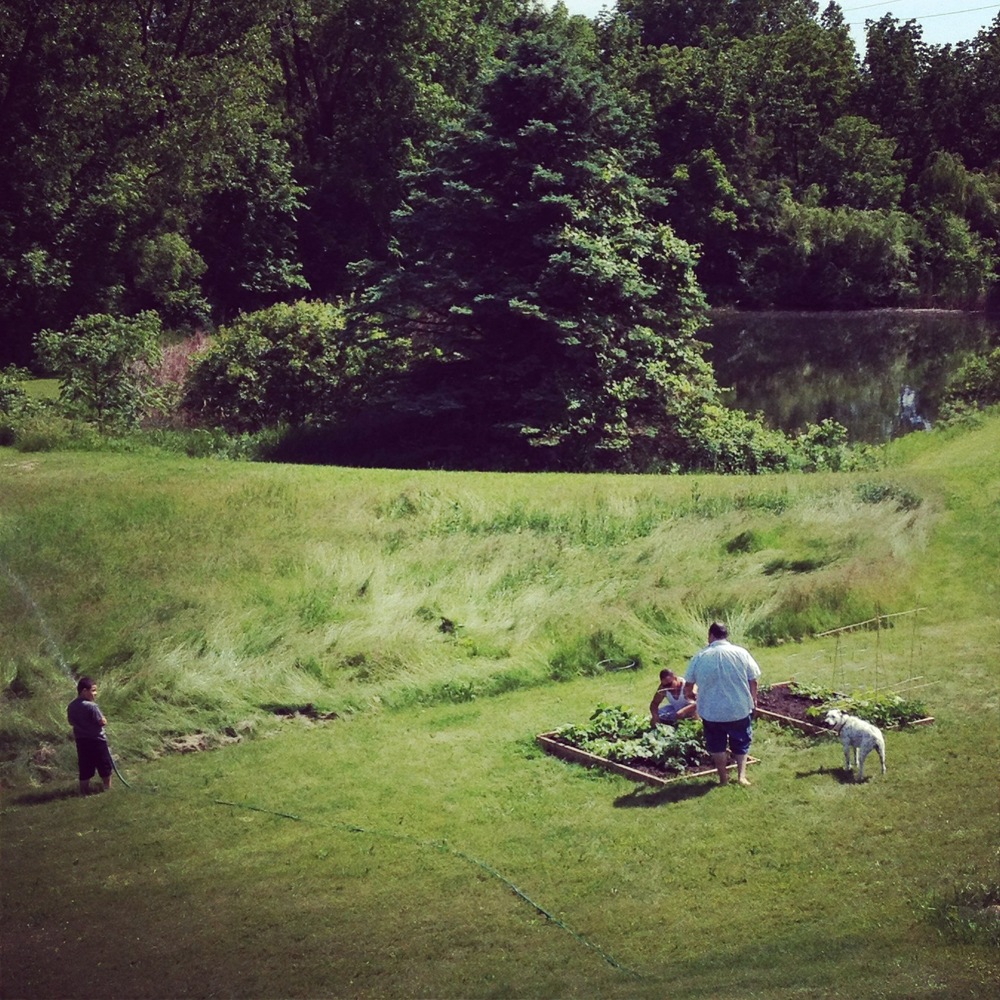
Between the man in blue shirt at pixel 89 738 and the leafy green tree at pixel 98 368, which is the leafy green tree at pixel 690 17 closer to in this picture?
the leafy green tree at pixel 98 368

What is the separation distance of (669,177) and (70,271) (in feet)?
130

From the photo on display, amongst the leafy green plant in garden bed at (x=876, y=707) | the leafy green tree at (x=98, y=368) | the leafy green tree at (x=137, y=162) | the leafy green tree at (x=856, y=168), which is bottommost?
the leafy green plant in garden bed at (x=876, y=707)

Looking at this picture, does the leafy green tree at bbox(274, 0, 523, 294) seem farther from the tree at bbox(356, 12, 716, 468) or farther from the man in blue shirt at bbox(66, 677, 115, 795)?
the man in blue shirt at bbox(66, 677, 115, 795)

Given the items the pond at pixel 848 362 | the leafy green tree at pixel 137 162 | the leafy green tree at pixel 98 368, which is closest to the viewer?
the leafy green tree at pixel 98 368

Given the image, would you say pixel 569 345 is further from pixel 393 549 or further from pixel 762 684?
pixel 762 684

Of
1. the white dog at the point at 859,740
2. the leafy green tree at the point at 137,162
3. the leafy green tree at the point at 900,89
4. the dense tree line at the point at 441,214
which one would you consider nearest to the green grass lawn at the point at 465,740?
the white dog at the point at 859,740

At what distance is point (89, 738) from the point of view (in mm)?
13672

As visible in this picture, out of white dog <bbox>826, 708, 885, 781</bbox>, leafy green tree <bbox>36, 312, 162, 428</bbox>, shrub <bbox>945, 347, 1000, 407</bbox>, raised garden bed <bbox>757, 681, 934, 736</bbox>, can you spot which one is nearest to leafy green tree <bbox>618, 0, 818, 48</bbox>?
shrub <bbox>945, 347, 1000, 407</bbox>

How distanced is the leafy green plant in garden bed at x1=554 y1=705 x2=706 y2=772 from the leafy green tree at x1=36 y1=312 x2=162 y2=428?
20.6m

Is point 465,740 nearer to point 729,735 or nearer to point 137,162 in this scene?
point 729,735

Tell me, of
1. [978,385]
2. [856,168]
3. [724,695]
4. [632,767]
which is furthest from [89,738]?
[856,168]

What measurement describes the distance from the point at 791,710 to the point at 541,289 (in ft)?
73.6

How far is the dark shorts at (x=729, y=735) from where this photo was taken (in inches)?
490

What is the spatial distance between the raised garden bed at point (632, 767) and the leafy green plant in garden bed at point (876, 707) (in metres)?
1.61
